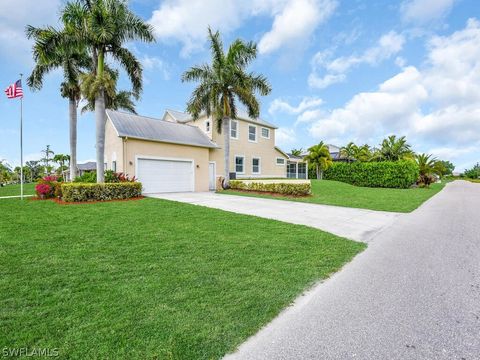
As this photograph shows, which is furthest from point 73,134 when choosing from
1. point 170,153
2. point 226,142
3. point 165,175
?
point 226,142

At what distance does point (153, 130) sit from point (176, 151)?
6.78 feet

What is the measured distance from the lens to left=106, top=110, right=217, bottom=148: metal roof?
14570mm

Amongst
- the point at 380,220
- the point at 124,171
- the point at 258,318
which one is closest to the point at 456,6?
the point at 380,220

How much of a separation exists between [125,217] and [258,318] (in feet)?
19.8

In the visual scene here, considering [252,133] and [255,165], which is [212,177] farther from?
[252,133]

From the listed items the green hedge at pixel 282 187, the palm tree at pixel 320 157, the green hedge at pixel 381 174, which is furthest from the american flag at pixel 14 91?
the green hedge at pixel 381 174

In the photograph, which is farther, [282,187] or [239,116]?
[239,116]

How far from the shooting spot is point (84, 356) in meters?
1.90

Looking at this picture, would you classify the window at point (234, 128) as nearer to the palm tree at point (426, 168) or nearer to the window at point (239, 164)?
the window at point (239, 164)

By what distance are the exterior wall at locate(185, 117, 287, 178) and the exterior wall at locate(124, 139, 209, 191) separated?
1.63 m

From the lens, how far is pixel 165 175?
51.7 ft

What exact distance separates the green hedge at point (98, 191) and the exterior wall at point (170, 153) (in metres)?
2.51

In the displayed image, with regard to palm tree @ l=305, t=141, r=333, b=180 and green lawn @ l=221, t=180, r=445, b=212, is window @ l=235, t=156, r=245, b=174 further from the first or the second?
palm tree @ l=305, t=141, r=333, b=180

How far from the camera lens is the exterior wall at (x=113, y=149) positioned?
14.2 m
